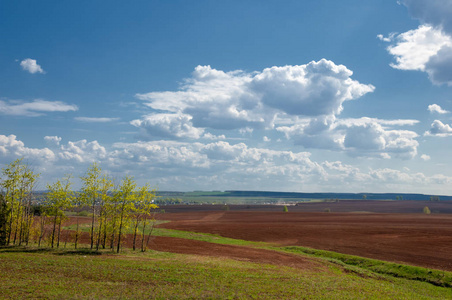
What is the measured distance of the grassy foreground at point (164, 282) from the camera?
19922 mm

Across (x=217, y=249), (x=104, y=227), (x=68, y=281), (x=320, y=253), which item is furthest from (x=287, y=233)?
(x=68, y=281)

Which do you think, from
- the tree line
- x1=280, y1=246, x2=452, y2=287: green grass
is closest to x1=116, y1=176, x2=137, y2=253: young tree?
the tree line

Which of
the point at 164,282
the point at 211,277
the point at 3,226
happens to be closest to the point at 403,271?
the point at 211,277

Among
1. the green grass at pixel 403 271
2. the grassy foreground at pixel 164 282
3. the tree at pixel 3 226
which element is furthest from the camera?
the tree at pixel 3 226

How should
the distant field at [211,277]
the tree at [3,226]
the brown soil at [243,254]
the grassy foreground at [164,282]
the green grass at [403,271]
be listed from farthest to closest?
the tree at [3,226], the brown soil at [243,254], the green grass at [403,271], the distant field at [211,277], the grassy foreground at [164,282]

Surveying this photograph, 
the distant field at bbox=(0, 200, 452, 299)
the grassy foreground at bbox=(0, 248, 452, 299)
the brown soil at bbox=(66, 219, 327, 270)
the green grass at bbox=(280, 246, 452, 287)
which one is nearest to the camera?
the grassy foreground at bbox=(0, 248, 452, 299)

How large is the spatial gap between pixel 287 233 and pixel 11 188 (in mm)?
57879

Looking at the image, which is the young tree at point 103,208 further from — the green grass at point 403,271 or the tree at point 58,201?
the green grass at point 403,271

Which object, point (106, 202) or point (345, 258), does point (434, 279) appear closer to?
point (345, 258)

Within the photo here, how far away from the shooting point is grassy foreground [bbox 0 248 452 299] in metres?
19.9

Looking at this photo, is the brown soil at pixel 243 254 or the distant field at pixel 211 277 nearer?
the distant field at pixel 211 277

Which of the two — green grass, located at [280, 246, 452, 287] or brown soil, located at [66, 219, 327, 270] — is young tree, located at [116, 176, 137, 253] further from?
green grass, located at [280, 246, 452, 287]

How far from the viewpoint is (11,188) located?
42.2 m

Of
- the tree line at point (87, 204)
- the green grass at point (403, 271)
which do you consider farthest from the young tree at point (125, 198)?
the green grass at point (403, 271)
